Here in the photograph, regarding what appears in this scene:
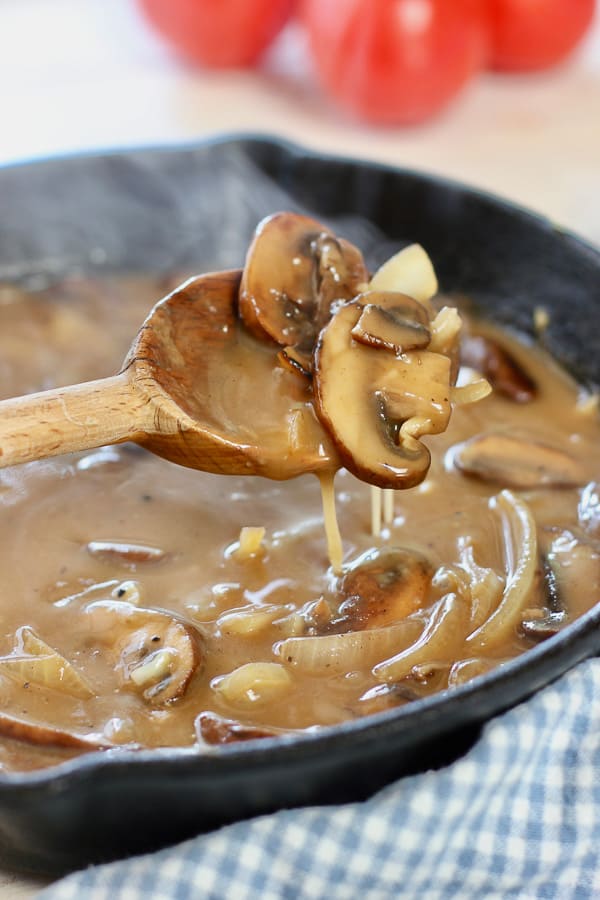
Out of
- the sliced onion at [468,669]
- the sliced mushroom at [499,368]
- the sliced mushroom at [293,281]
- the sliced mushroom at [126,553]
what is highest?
the sliced mushroom at [293,281]

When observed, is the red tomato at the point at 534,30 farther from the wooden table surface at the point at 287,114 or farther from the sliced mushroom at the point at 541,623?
the sliced mushroom at the point at 541,623

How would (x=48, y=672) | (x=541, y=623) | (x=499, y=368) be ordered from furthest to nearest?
(x=499, y=368)
(x=541, y=623)
(x=48, y=672)

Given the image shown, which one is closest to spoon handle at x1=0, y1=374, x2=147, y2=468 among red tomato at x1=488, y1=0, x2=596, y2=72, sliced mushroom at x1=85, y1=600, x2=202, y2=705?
sliced mushroom at x1=85, y1=600, x2=202, y2=705

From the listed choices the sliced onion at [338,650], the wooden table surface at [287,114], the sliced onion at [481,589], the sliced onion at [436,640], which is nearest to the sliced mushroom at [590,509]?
the sliced onion at [481,589]

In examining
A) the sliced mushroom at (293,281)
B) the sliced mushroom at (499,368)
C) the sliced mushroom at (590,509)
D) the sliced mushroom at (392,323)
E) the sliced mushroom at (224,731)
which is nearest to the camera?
the sliced mushroom at (224,731)

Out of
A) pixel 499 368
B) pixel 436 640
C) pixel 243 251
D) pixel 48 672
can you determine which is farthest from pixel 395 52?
pixel 48 672

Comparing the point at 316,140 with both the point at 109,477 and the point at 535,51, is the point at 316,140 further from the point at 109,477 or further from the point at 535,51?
the point at 109,477

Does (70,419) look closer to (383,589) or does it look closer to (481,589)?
(383,589)
